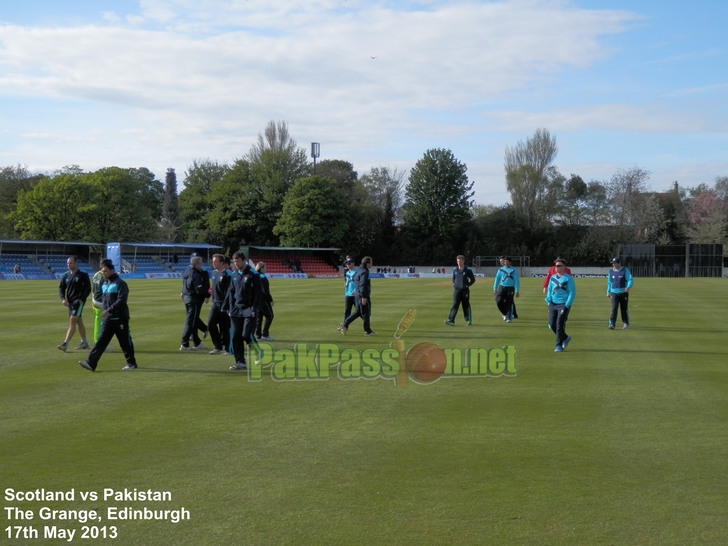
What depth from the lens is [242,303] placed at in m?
11.0

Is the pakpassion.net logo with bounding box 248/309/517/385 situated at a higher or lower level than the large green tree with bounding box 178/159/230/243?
lower

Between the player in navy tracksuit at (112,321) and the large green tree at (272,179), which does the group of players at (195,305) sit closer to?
the player in navy tracksuit at (112,321)

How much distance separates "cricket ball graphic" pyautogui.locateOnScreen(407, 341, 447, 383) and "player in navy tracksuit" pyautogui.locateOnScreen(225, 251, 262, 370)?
2.75 meters

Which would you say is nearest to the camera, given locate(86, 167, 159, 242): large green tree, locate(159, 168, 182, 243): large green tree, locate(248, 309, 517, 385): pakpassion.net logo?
locate(248, 309, 517, 385): pakpassion.net logo

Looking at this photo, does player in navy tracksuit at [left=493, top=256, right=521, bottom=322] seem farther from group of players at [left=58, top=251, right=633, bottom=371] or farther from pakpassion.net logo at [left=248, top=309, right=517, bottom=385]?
pakpassion.net logo at [left=248, top=309, right=517, bottom=385]

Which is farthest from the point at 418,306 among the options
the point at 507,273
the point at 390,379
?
the point at 390,379

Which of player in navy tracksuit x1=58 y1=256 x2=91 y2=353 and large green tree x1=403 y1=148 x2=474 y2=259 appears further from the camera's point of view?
large green tree x1=403 y1=148 x2=474 y2=259

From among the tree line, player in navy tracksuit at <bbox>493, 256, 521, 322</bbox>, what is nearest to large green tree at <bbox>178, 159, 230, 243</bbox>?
the tree line

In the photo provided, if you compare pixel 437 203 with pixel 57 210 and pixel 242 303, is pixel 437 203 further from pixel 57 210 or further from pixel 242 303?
pixel 242 303

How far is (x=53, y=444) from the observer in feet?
22.2

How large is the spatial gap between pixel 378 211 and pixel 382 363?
73.9m

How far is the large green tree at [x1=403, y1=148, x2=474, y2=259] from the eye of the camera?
81.2m

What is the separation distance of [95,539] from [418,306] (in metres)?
21.4

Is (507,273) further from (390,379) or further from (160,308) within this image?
(160,308)
